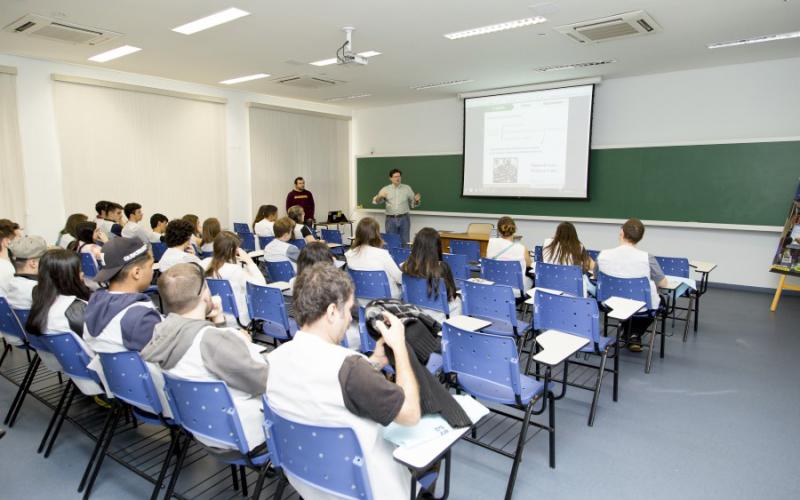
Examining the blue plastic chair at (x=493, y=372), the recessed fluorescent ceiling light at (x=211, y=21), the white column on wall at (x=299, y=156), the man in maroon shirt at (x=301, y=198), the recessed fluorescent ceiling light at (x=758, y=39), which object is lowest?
the blue plastic chair at (x=493, y=372)

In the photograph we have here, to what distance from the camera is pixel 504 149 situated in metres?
9.41

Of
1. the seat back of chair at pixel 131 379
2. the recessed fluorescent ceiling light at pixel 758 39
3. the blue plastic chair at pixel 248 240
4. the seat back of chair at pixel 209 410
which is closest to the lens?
the seat back of chair at pixel 209 410

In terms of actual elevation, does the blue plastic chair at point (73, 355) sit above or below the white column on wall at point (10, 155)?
below

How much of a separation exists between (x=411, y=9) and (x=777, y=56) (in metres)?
5.57

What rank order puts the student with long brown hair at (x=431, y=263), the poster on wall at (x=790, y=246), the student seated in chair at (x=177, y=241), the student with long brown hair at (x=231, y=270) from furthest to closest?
the poster on wall at (x=790, y=246)
the student seated in chair at (x=177, y=241)
the student with long brown hair at (x=231, y=270)
the student with long brown hair at (x=431, y=263)

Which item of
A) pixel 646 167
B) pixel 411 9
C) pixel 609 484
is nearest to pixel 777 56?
pixel 646 167

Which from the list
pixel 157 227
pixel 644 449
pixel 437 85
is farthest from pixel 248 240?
pixel 644 449

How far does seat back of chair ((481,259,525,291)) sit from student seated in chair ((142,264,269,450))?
10.3ft

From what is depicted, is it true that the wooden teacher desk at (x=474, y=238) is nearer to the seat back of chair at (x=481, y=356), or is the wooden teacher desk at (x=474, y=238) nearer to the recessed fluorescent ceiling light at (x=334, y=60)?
the recessed fluorescent ceiling light at (x=334, y=60)

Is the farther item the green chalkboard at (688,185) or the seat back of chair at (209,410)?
the green chalkboard at (688,185)

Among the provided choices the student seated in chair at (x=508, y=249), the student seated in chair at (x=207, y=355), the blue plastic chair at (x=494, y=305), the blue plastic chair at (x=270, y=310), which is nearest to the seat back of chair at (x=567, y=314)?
the blue plastic chair at (x=494, y=305)

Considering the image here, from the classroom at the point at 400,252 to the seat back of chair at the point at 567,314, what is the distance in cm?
2

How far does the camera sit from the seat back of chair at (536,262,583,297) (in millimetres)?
4301

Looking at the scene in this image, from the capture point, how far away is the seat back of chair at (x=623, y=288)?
3990 mm
